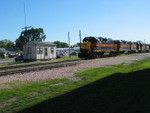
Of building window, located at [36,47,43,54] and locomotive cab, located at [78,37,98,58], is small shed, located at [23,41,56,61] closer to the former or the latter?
building window, located at [36,47,43,54]

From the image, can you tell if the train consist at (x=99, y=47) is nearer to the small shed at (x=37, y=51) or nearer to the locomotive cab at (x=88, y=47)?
the locomotive cab at (x=88, y=47)

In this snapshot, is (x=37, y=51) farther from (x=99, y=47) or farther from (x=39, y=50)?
(x=99, y=47)

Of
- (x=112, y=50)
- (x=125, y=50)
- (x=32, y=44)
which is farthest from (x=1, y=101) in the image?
(x=125, y=50)

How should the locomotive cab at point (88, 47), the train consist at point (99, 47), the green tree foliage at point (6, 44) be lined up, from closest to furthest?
1. the locomotive cab at point (88, 47)
2. the train consist at point (99, 47)
3. the green tree foliage at point (6, 44)

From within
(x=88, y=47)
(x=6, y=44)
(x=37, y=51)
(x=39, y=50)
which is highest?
(x=6, y=44)

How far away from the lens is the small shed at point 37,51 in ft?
108

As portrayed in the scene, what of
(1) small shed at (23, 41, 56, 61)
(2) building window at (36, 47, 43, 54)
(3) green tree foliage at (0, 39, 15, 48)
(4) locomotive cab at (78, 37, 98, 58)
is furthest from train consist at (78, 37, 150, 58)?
(3) green tree foliage at (0, 39, 15, 48)

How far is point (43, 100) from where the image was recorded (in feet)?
22.5

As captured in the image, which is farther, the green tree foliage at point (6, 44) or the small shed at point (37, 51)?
the green tree foliage at point (6, 44)

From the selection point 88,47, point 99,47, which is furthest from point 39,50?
point 99,47

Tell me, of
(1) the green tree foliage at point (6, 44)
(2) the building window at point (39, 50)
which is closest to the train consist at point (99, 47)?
(2) the building window at point (39, 50)

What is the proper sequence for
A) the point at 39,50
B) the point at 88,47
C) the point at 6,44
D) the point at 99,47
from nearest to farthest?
the point at 88,47, the point at 39,50, the point at 99,47, the point at 6,44

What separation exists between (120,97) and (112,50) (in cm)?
3569

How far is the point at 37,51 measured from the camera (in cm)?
3309
